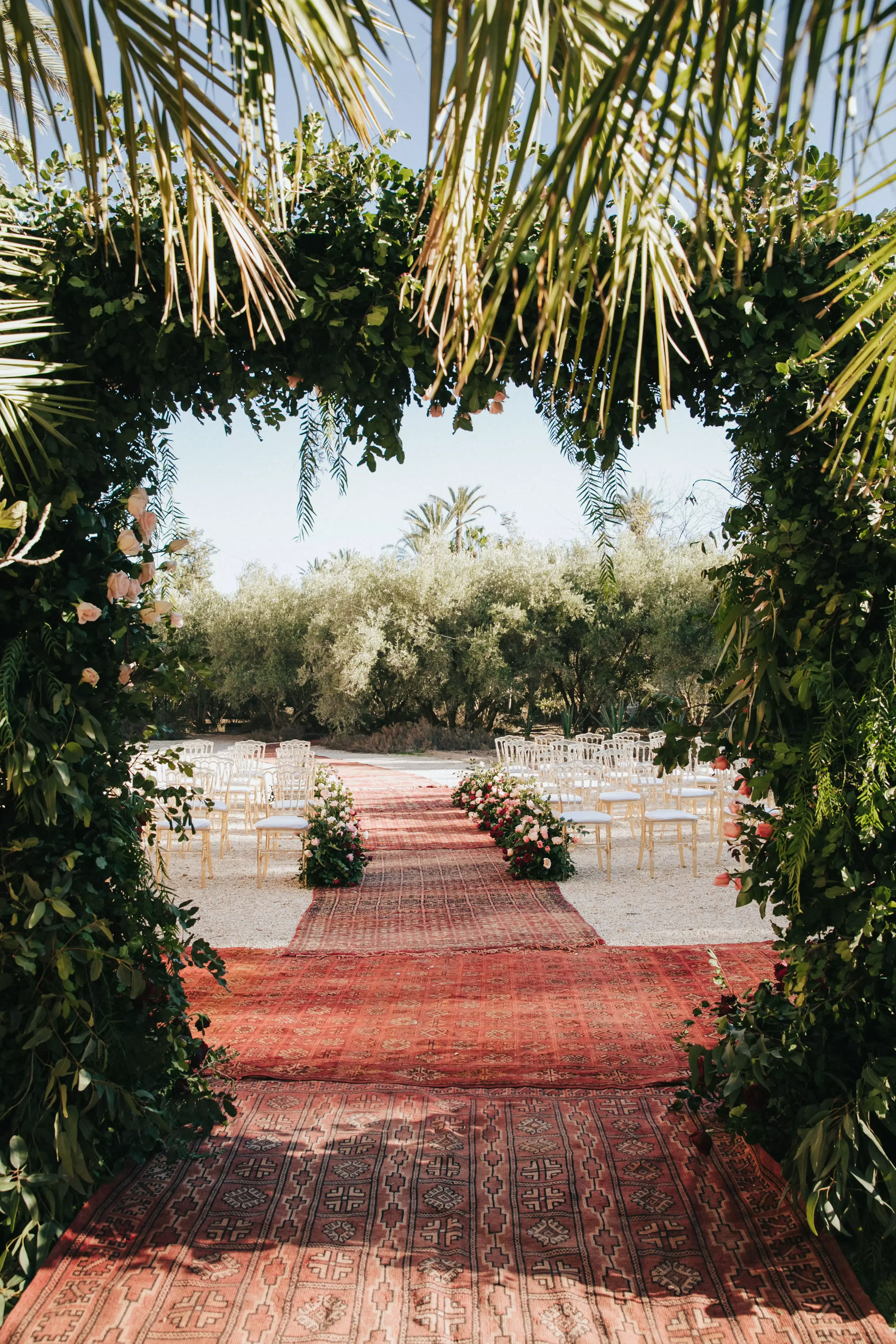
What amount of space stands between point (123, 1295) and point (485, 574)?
20.1 meters

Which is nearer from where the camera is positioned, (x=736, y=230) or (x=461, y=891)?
(x=736, y=230)

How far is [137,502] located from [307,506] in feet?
1.51

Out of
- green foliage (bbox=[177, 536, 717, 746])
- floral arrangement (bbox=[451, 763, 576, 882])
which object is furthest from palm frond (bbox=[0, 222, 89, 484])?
green foliage (bbox=[177, 536, 717, 746])

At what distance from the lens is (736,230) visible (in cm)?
98

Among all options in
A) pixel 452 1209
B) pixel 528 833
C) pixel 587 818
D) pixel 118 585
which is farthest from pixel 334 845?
pixel 118 585

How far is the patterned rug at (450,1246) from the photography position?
214 centimetres

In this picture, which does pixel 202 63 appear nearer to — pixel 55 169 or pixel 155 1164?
pixel 55 169

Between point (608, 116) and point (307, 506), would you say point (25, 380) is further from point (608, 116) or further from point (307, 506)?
point (608, 116)

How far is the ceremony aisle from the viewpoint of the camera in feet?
7.10

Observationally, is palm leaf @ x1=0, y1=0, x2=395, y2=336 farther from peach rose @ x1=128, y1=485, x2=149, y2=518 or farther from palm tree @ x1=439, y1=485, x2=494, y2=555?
palm tree @ x1=439, y1=485, x2=494, y2=555

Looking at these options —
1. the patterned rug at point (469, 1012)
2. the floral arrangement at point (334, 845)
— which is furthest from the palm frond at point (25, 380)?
the floral arrangement at point (334, 845)

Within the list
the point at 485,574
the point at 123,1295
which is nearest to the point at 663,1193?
the point at 123,1295

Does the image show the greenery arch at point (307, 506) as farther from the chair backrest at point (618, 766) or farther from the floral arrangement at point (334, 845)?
the chair backrest at point (618, 766)

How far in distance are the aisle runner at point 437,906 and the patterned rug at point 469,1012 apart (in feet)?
0.94
